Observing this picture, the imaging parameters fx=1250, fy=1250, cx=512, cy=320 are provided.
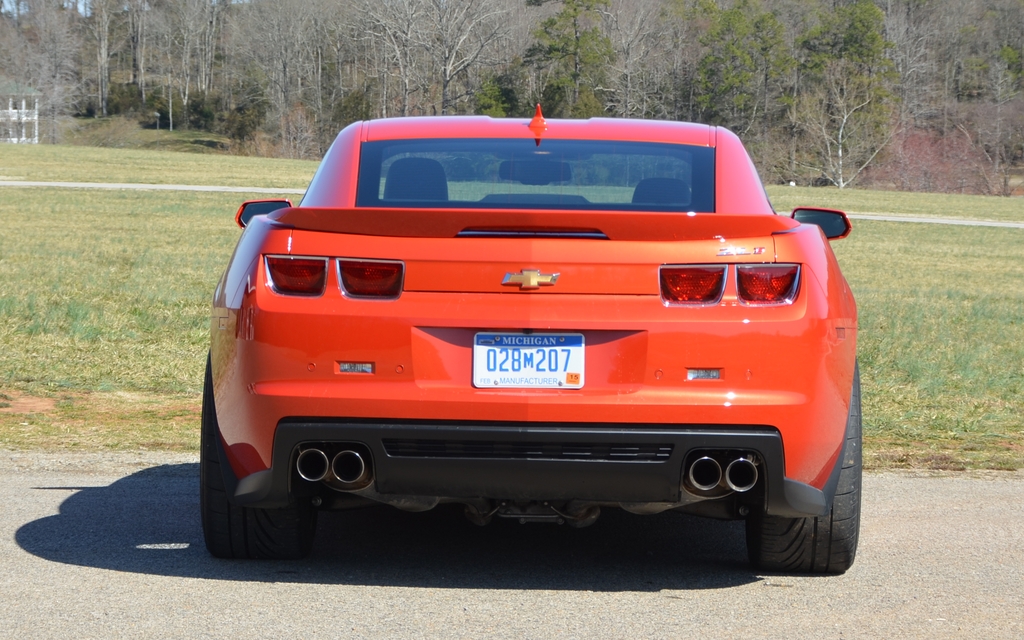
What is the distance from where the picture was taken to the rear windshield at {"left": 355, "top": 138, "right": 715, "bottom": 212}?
4445 millimetres

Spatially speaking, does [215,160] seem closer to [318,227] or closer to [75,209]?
[75,209]

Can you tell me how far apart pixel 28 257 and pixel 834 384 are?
1582 centimetres

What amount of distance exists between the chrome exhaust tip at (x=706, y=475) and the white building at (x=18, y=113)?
323 feet

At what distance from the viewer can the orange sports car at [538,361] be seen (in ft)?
12.0

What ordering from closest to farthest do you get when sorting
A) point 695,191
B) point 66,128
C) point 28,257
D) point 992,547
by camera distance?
point 695,191 < point 992,547 < point 28,257 < point 66,128

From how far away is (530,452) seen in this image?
370 cm

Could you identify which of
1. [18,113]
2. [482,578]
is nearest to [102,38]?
[18,113]

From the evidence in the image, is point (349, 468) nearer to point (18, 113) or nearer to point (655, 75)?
point (655, 75)

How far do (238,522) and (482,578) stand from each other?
846 millimetres

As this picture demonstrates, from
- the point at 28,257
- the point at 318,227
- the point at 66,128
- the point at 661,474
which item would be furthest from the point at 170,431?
the point at 66,128

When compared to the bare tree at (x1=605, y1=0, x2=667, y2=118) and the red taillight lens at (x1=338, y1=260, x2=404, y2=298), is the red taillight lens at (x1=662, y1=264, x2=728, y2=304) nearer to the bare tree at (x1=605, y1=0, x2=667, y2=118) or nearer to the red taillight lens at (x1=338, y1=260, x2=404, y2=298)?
the red taillight lens at (x1=338, y1=260, x2=404, y2=298)

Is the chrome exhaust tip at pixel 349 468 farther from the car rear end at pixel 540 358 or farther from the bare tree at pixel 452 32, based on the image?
the bare tree at pixel 452 32

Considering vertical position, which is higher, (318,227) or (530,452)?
(318,227)

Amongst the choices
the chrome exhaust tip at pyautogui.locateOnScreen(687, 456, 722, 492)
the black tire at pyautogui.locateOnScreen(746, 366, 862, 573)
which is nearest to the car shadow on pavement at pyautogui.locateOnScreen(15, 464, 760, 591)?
the black tire at pyautogui.locateOnScreen(746, 366, 862, 573)
